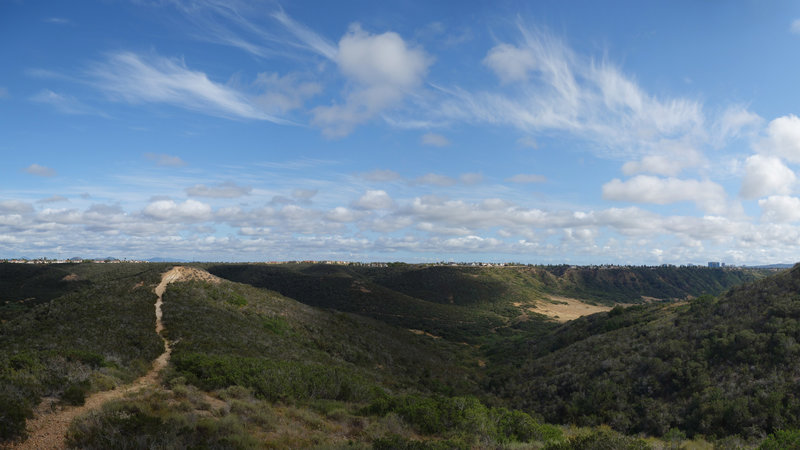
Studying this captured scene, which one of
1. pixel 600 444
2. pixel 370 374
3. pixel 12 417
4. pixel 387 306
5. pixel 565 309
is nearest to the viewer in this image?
pixel 12 417

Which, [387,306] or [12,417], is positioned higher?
[12,417]

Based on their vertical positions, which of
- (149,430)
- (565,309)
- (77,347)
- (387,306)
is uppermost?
(149,430)

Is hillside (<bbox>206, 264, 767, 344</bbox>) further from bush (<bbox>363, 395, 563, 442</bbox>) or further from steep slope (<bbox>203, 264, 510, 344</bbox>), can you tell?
bush (<bbox>363, 395, 563, 442</bbox>)

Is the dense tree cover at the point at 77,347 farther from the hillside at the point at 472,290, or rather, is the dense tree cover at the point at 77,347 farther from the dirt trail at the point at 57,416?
the hillside at the point at 472,290

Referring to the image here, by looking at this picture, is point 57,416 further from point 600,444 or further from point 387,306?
point 387,306

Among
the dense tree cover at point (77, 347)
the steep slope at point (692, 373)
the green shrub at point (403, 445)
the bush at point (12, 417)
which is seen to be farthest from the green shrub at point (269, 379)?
the steep slope at point (692, 373)

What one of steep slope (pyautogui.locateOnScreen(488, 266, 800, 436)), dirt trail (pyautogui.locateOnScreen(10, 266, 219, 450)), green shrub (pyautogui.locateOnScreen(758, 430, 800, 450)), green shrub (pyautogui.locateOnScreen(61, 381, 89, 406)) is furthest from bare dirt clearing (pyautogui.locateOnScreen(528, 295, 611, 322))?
green shrub (pyautogui.locateOnScreen(61, 381, 89, 406))

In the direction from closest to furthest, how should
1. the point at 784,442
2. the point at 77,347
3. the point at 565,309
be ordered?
1. the point at 784,442
2. the point at 77,347
3. the point at 565,309

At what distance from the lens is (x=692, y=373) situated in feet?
69.7

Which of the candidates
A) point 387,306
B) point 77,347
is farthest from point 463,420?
point 387,306

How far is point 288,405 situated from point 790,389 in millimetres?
21428

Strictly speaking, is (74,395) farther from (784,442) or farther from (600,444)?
(784,442)

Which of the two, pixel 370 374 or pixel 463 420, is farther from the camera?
pixel 370 374

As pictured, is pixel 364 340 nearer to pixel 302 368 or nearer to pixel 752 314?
pixel 302 368
